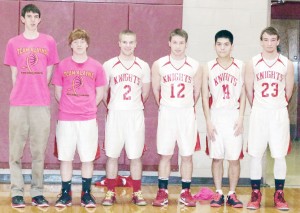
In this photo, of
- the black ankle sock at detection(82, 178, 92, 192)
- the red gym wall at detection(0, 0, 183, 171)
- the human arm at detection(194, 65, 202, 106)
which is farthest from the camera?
the red gym wall at detection(0, 0, 183, 171)

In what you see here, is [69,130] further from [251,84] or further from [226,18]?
[226,18]

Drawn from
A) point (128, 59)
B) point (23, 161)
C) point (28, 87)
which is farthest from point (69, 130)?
point (23, 161)

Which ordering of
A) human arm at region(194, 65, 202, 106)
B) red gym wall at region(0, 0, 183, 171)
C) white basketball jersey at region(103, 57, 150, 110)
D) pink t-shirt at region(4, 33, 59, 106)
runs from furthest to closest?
red gym wall at region(0, 0, 183, 171) < human arm at region(194, 65, 202, 106) < white basketball jersey at region(103, 57, 150, 110) < pink t-shirt at region(4, 33, 59, 106)

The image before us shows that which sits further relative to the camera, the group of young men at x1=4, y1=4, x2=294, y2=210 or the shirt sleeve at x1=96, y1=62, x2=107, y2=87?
the shirt sleeve at x1=96, y1=62, x2=107, y2=87

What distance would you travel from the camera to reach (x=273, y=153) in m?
5.34

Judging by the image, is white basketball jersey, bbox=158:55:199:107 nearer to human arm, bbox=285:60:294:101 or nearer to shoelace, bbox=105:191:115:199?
human arm, bbox=285:60:294:101

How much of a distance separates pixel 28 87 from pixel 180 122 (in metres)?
1.41

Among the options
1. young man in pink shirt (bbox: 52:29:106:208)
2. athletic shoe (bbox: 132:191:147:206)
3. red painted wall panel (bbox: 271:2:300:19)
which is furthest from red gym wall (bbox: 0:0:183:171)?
red painted wall panel (bbox: 271:2:300:19)

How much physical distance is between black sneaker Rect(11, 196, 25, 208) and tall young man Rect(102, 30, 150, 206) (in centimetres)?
73

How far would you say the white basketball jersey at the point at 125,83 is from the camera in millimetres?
5355

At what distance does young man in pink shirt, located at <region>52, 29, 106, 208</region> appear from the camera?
17.0ft

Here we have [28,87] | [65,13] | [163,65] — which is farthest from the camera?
[65,13]

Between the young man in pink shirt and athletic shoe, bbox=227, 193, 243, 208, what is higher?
the young man in pink shirt

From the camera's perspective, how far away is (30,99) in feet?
16.8
